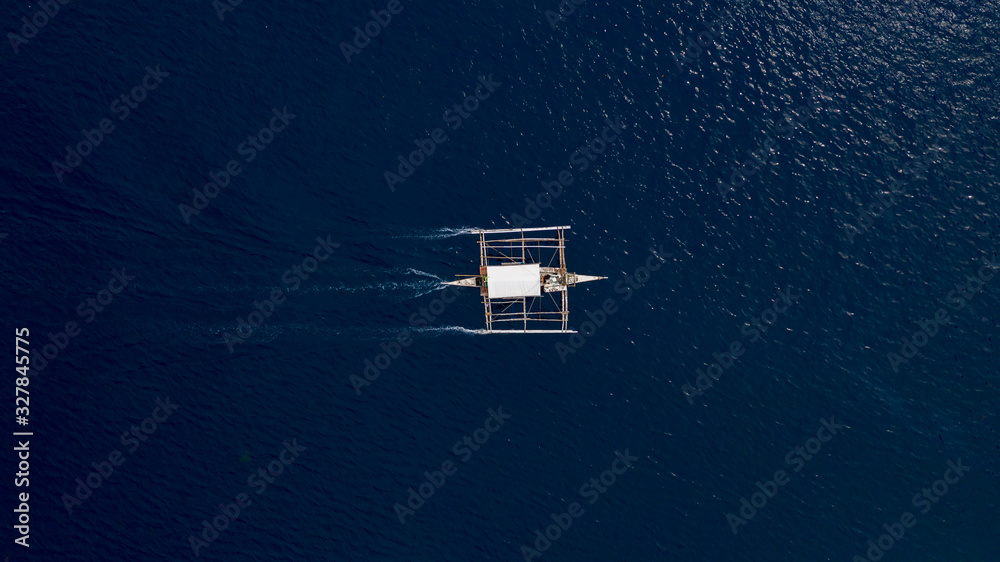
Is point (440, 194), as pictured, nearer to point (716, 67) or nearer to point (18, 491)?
point (716, 67)

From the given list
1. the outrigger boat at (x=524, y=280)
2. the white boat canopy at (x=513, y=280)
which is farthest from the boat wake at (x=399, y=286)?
the white boat canopy at (x=513, y=280)

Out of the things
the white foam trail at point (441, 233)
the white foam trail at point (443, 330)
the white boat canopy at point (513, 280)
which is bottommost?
the white foam trail at point (443, 330)

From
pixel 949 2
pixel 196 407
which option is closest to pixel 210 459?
pixel 196 407

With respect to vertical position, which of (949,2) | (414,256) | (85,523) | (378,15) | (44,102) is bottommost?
(85,523)

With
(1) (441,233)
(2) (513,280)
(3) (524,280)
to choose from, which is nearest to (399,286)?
(1) (441,233)

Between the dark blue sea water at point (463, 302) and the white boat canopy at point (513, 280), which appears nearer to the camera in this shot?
the white boat canopy at point (513, 280)

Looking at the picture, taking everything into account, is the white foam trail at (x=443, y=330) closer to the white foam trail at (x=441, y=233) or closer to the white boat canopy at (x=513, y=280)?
the white boat canopy at (x=513, y=280)

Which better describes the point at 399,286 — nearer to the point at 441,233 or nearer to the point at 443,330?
the point at 443,330
